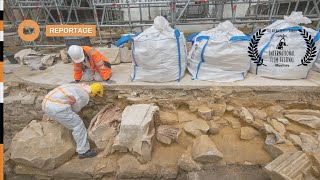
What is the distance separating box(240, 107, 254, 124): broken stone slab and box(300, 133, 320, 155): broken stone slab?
62 cm

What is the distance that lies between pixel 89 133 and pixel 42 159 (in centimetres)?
69

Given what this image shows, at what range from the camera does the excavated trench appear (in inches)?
102

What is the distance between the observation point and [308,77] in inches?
123

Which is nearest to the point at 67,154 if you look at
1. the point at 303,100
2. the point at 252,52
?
the point at 252,52

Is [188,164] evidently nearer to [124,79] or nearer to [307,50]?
[124,79]

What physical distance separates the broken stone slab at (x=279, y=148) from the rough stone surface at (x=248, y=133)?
233mm

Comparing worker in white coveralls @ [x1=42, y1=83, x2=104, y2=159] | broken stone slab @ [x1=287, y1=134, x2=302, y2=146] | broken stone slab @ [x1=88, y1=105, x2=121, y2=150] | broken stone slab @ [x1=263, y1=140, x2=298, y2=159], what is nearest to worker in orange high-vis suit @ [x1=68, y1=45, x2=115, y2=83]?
worker in white coveralls @ [x1=42, y1=83, x2=104, y2=159]

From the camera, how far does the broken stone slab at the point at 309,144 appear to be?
2.31 metres

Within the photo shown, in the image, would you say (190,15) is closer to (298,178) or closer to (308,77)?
(308,77)

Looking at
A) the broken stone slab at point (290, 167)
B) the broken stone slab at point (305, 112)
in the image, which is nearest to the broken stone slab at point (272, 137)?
the broken stone slab at point (290, 167)

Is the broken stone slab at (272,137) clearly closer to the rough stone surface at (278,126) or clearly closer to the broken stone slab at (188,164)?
the rough stone surface at (278,126)

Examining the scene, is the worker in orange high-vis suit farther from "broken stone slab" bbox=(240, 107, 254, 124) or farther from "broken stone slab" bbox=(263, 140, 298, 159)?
"broken stone slab" bbox=(263, 140, 298, 159)

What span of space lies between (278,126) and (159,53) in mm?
1940

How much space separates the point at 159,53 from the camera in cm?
292
